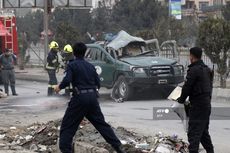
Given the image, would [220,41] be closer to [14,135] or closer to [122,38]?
[122,38]

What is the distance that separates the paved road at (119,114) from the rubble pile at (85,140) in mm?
1029

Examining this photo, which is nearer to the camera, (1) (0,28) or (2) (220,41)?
(2) (220,41)

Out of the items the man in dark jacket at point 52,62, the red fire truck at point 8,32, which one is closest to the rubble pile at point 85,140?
the man in dark jacket at point 52,62

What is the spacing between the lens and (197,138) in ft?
27.0

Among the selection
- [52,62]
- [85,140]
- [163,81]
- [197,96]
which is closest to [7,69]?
[52,62]

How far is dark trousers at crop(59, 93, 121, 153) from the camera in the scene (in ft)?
27.2

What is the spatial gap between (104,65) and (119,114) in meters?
4.14

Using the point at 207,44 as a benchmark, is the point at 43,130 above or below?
below

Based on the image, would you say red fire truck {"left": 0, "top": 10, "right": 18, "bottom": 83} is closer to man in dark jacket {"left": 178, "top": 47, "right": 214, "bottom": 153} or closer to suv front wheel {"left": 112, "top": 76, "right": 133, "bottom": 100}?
suv front wheel {"left": 112, "top": 76, "right": 133, "bottom": 100}

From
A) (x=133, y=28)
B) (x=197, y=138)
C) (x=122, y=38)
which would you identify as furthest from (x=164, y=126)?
(x=133, y=28)

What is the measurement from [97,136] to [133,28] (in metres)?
35.7

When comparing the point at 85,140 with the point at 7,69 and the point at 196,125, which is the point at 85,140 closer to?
the point at 196,125

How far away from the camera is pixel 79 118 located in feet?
27.5

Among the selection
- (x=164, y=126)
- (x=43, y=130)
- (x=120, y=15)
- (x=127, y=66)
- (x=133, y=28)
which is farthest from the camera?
(x=120, y=15)
